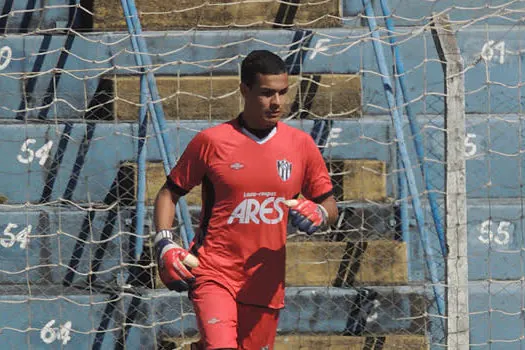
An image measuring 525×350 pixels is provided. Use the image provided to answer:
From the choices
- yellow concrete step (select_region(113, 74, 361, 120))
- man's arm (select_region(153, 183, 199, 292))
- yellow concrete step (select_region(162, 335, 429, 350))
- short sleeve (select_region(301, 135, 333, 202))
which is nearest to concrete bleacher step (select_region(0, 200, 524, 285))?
yellow concrete step (select_region(162, 335, 429, 350))

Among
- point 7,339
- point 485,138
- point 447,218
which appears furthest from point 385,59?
point 7,339

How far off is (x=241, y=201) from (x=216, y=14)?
3.79 meters

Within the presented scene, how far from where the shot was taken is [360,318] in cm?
790

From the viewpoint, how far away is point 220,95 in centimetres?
859

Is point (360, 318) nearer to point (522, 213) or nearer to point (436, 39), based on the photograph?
point (522, 213)

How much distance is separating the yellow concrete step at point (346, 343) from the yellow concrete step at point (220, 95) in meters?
1.60

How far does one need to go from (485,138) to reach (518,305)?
4.14 feet

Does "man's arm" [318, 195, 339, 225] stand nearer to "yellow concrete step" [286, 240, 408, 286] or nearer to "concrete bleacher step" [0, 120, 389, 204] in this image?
"yellow concrete step" [286, 240, 408, 286]

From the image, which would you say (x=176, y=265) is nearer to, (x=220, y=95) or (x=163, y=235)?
(x=163, y=235)

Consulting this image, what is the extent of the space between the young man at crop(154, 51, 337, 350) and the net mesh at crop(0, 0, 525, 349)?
1.97m

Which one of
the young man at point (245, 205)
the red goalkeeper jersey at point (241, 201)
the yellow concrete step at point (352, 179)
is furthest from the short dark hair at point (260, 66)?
the yellow concrete step at point (352, 179)

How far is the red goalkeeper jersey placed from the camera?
5656 millimetres

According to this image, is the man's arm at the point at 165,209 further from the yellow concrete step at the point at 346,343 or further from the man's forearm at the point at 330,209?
the yellow concrete step at the point at 346,343

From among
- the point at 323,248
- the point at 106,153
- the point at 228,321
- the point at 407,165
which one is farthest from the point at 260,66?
the point at 106,153
